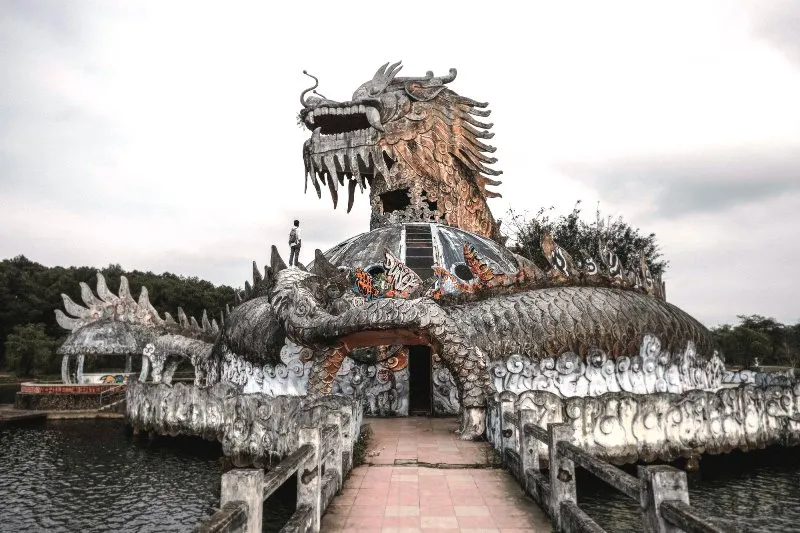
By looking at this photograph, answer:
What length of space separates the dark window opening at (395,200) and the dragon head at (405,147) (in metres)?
0.07

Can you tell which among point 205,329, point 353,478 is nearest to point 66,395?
point 205,329

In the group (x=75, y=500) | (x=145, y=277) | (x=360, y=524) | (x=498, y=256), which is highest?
(x=145, y=277)

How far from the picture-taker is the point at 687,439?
33.7 feet

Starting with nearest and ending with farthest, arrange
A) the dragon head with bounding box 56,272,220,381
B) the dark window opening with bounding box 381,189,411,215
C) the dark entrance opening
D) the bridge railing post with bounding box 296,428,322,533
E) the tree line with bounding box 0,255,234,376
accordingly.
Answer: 1. the bridge railing post with bounding box 296,428,322,533
2. the dark entrance opening
3. the dark window opening with bounding box 381,189,411,215
4. the dragon head with bounding box 56,272,220,381
5. the tree line with bounding box 0,255,234,376

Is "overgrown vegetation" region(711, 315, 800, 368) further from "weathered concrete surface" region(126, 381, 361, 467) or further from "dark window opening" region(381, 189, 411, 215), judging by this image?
"weathered concrete surface" region(126, 381, 361, 467)

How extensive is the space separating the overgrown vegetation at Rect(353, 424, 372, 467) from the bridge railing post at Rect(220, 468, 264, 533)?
181 inches

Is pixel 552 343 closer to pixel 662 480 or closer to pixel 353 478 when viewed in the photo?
pixel 353 478

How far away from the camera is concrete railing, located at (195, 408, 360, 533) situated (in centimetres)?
359

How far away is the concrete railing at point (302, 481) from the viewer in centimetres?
359

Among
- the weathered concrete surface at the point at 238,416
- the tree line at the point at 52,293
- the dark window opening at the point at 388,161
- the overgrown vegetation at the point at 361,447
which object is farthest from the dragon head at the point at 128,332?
the tree line at the point at 52,293

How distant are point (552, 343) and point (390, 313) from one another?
415cm

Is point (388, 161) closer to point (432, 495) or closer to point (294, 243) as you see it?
point (294, 243)

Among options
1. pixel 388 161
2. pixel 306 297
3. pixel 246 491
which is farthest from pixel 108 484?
pixel 388 161

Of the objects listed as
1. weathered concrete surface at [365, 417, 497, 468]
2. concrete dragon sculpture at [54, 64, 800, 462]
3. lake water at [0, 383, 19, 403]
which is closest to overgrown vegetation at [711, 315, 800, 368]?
concrete dragon sculpture at [54, 64, 800, 462]
